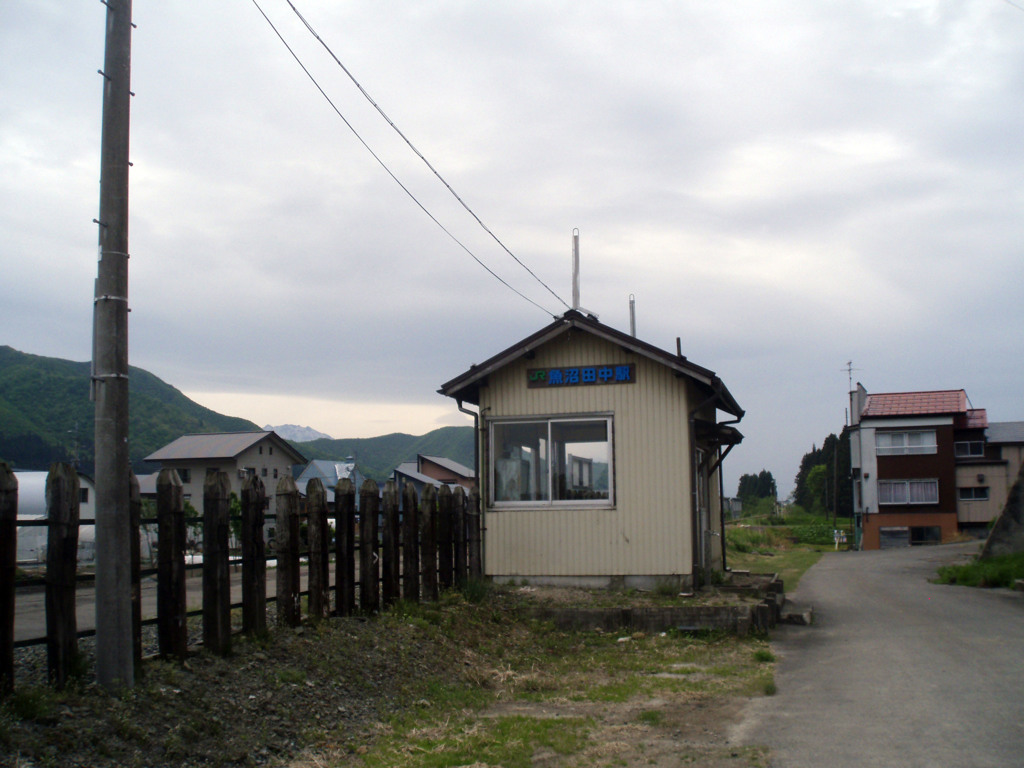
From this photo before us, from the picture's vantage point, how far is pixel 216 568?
22.5 ft

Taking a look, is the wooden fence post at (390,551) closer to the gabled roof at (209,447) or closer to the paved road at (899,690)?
the paved road at (899,690)

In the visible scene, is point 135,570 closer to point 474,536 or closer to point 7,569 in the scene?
point 7,569

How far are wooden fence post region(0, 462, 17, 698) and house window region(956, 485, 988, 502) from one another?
49366mm

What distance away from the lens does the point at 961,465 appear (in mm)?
46625

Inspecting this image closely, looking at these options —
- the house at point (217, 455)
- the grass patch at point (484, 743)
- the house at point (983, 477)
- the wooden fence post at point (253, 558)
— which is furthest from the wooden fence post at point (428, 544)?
the house at point (217, 455)

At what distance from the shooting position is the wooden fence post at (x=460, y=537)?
38.8ft

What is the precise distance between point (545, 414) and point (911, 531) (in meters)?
39.9

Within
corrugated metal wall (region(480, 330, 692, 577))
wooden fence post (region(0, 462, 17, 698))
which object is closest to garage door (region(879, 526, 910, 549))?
corrugated metal wall (region(480, 330, 692, 577))

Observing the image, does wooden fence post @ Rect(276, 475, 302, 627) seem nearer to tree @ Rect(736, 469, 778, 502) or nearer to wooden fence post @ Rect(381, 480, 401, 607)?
wooden fence post @ Rect(381, 480, 401, 607)

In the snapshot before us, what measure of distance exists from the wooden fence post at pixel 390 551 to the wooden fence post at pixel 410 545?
239mm

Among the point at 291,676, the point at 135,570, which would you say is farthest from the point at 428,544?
the point at 135,570

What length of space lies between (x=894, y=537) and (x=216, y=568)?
1813 inches

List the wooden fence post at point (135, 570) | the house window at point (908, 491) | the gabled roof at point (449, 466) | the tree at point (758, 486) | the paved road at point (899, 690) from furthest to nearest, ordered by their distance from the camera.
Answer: the tree at point (758, 486), the gabled roof at point (449, 466), the house window at point (908, 491), the wooden fence post at point (135, 570), the paved road at point (899, 690)

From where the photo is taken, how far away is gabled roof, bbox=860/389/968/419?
4650cm
